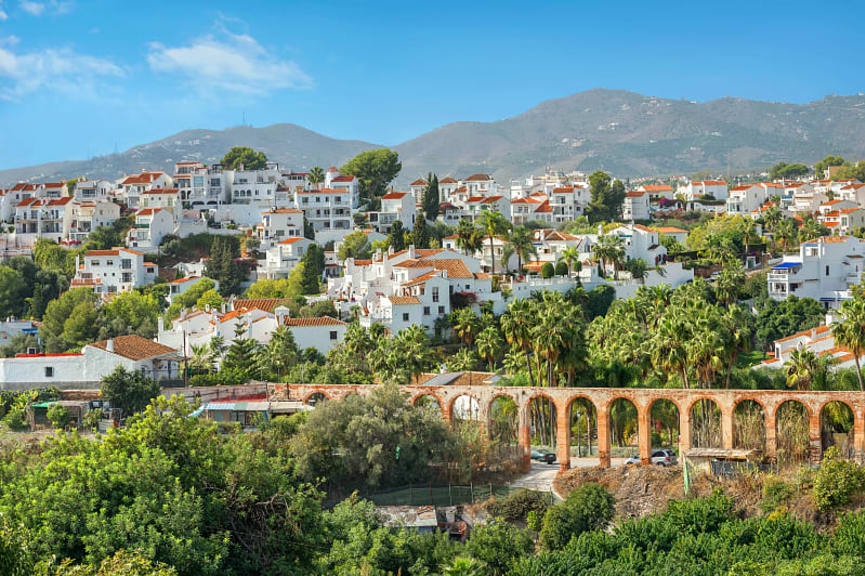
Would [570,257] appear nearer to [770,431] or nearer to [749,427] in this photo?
[749,427]

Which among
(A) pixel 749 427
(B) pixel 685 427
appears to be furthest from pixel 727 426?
(B) pixel 685 427

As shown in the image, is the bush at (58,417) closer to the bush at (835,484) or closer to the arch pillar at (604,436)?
the arch pillar at (604,436)

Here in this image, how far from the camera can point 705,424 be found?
50.1 metres

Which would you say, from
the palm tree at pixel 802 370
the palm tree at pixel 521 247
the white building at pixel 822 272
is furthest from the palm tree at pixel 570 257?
the palm tree at pixel 802 370

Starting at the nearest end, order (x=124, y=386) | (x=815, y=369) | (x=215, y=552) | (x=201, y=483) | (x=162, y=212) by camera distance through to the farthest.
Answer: (x=215, y=552), (x=201, y=483), (x=815, y=369), (x=124, y=386), (x=162, y=212)

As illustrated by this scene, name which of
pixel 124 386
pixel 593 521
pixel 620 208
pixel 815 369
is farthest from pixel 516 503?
pixel 620 208

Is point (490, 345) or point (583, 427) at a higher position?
point (490, 345)

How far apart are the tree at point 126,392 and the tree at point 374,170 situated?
2603 inches

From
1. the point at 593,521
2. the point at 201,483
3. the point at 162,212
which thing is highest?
the point at 162,212

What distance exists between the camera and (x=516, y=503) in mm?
41031

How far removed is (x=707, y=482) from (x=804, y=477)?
3657mm

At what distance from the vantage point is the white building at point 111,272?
98.2 metres

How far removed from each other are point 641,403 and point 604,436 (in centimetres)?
227

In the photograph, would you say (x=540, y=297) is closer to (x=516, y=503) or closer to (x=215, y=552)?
(x=516, y=503)
